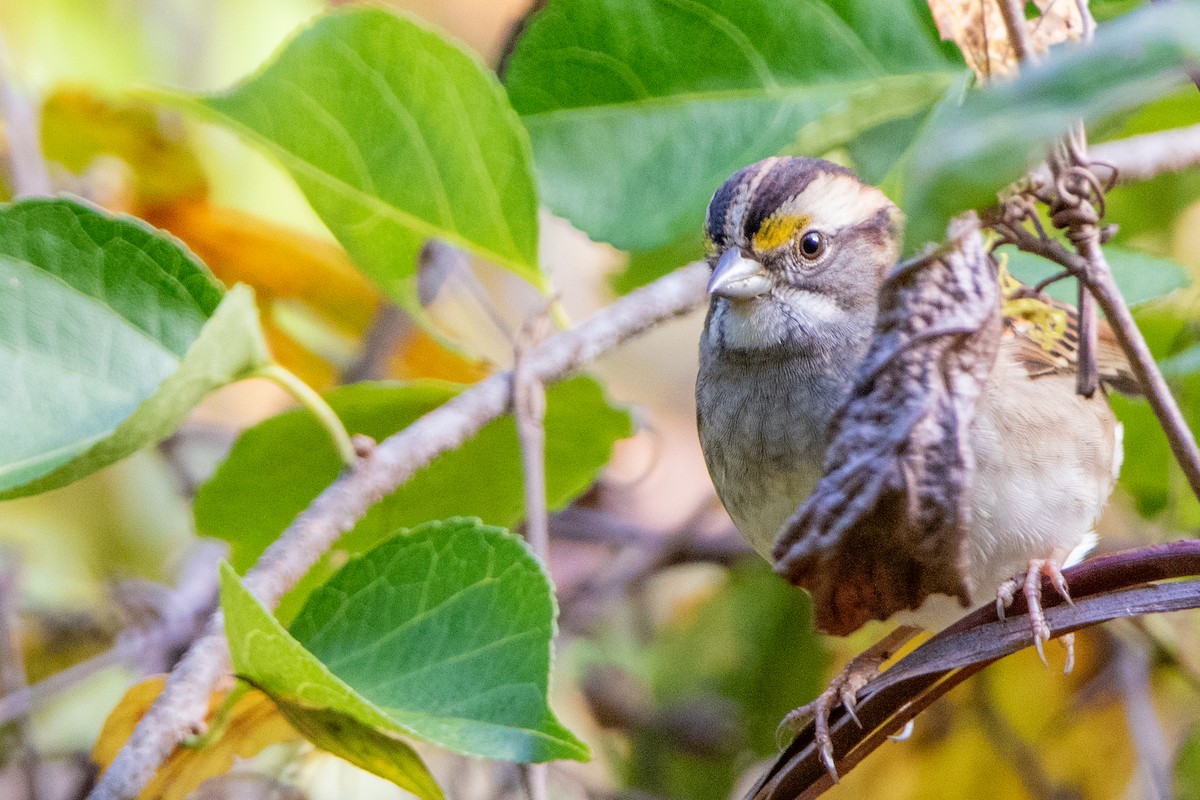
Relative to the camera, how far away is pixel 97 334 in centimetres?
109

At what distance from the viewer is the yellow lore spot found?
1.55 m

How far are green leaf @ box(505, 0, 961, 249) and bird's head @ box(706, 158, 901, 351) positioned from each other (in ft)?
0.55

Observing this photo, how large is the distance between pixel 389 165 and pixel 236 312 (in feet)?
1.24

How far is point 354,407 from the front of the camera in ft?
4.80

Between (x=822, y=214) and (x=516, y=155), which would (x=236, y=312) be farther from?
(x=822, y=214)

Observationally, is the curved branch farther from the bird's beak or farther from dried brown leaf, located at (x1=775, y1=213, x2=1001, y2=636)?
the bird's beak

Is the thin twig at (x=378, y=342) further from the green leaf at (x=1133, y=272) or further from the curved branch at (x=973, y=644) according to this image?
the curved branch at (x=973, y=644)

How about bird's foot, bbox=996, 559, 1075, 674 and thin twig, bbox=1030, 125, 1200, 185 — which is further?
thin twig, bbox=1030, 125, 1200, 185

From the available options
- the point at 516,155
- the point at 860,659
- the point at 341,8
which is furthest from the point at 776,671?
the point at 341,8

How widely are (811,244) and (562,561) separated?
1089mm

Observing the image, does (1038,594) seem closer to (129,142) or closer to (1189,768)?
(1189,768)

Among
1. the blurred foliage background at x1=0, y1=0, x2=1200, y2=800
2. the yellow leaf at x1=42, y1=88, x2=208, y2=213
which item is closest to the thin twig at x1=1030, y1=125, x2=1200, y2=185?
the blurred foliage background at x1=0, y1=0, x2=1200, y2=800

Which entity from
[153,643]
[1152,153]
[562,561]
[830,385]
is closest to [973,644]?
[830,385]

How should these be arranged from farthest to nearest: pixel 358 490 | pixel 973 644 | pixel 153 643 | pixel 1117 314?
pixel 153 643 → pixel 358 490 → pixel 973 644 → pixel 1117 314
